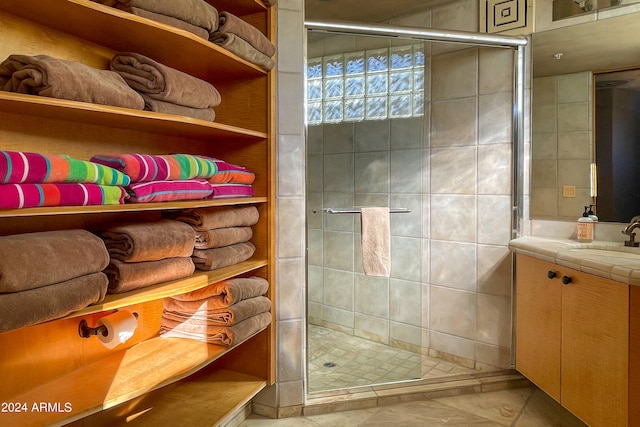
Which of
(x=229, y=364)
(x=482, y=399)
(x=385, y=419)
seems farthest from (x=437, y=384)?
(x=229, y=364)

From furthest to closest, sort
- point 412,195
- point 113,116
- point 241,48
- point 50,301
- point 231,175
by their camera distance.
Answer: point 412,195 < point 231,175 < point 241,48 < point 113,116 < point 50,301

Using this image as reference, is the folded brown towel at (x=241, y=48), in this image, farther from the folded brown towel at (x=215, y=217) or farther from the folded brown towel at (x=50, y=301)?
the folded brown towel at (x=50, y=301)

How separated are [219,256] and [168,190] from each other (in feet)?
1.20

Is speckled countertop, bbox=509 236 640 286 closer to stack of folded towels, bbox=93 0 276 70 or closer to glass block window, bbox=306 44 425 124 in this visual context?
glass block window, bbox=306 44 425 124

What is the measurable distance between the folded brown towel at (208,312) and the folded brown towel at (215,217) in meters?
0.31

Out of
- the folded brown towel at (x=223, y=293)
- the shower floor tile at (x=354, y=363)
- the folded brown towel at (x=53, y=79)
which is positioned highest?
the folded brown towel at (x=53, y=79)

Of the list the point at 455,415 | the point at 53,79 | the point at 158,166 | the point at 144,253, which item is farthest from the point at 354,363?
the point at 53,79

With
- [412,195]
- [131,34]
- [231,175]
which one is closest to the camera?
[131,34]

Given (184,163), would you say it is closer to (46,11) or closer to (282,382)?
(46,11)

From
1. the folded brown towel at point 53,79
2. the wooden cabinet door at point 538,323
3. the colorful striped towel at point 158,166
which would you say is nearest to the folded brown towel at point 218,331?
the colorful striped towel at point 158,166

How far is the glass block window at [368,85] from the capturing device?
218 cm

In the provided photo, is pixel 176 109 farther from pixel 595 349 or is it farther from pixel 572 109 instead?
pixel 572 109

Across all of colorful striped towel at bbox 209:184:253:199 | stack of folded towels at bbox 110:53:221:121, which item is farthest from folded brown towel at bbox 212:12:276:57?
colorful striped towel at bbox 209:184:253:199

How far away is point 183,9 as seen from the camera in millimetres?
1379
